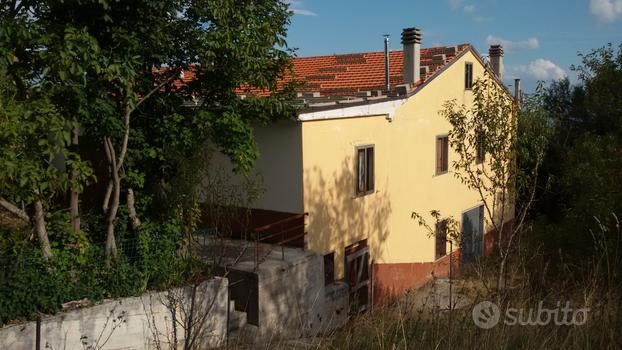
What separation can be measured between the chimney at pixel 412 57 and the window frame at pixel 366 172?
3.55 meters

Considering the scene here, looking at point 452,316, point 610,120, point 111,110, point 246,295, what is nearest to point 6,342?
point 111,110

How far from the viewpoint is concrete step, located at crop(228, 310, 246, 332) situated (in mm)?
9992

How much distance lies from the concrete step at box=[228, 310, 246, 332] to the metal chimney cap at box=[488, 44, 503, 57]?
1701 cm

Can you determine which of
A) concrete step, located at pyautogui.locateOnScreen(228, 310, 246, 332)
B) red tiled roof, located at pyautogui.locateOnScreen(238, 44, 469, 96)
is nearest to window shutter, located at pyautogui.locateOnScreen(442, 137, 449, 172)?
red tiled roof, located at pyautogui.locateOnScreen(238, 44, 469, 96)

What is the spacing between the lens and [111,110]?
8.73 meters

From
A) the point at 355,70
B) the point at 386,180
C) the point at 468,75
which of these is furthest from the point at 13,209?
the point at 468,75

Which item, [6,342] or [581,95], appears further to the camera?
[581,95]

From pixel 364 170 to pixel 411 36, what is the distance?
499 centimetres

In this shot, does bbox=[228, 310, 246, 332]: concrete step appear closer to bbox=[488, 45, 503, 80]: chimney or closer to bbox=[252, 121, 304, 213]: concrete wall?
bbox=[252, 121, 304, 213]: concrete wall

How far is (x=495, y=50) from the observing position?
23281 millimetres

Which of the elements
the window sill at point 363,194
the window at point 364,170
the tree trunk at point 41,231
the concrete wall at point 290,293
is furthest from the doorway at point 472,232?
the tree trunk at point 41,231

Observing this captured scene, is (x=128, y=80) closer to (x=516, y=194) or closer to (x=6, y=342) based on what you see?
(x=6, y=342)

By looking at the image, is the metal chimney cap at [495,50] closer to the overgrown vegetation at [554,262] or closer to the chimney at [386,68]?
the overgrown vegetation at [554,262]

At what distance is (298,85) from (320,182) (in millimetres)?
2521
